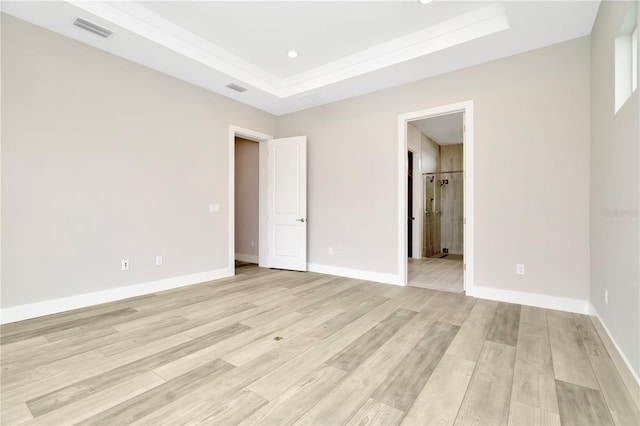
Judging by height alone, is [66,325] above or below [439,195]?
below

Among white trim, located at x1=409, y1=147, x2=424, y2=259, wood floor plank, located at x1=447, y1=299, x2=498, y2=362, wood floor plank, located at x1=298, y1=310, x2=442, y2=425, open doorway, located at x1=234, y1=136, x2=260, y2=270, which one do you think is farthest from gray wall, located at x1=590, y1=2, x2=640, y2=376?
open doorway, located at x1=234, y1=136, x2=260, y2=270

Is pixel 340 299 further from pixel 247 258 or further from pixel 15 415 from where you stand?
pixel 247 258

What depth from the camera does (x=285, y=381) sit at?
176cm

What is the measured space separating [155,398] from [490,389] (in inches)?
74.7

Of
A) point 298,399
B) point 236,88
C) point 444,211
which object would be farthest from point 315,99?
point 444,211

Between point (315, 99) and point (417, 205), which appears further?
point (417, 205)

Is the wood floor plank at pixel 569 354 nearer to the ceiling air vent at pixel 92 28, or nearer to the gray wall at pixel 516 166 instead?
the gray wall at pixel 516 166

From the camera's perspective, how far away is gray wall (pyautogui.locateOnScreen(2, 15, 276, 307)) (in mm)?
2715

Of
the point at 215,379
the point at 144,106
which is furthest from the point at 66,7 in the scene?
the point at 215,379

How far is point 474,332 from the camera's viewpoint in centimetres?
249

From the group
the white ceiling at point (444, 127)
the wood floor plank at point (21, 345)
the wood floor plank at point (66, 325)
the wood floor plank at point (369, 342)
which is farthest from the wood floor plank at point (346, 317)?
the white ceiling at point (444, 127)

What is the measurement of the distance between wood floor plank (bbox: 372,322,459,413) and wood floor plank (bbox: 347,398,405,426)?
0.04 m

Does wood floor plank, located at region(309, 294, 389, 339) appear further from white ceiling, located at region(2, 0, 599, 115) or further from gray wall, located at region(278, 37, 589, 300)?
white ceiling, located at region(2, 0, 599, 115)

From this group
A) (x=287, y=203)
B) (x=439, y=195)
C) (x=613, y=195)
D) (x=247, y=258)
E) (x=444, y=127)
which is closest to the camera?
(x=613, y=195)
